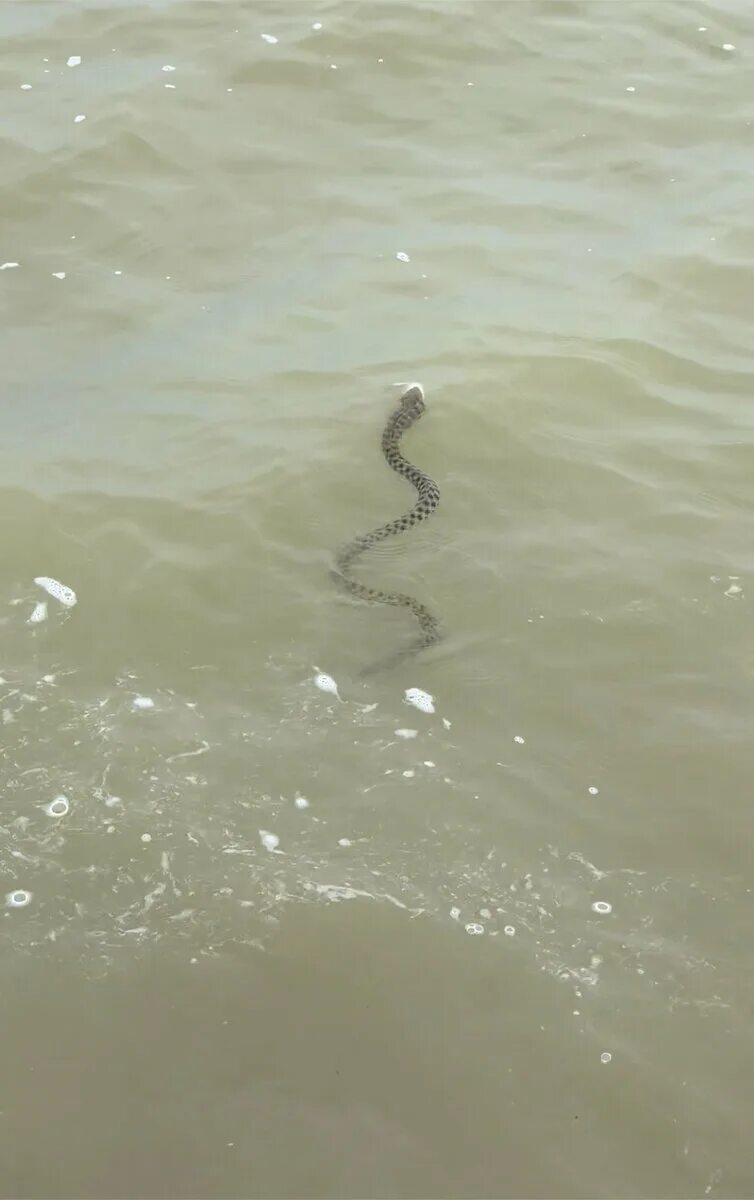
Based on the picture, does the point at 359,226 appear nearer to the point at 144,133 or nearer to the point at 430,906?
the point at 144,133

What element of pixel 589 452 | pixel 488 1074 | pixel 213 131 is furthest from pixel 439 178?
pixel 488 1074

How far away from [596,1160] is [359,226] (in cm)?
681

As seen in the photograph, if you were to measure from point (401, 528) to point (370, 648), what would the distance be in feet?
3.04

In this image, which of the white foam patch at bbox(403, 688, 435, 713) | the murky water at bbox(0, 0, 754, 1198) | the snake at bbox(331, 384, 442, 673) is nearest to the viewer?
the murky water at bbox(0, 0, 754, 1198)

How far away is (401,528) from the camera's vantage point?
6.50 m

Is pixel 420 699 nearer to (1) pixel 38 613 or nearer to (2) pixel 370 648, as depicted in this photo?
(2) pixel 370 648

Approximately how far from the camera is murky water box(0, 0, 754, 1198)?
4133 millimetres

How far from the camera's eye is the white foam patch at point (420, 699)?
5.52 metres

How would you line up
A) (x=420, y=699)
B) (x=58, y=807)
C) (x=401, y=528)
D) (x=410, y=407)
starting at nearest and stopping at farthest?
(x=58, y=807)
(x=420, y=699)
(x=401, y=528)
(x=410, y=407)

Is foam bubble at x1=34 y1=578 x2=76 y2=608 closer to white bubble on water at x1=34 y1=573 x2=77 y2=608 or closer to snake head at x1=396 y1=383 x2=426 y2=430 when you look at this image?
white bubble on water at x1=34 y1=573 x2=77 y2=608

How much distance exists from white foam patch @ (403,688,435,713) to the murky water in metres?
0.04

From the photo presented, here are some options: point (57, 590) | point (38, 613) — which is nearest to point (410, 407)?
point (57, 590)

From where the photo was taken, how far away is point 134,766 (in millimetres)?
5156

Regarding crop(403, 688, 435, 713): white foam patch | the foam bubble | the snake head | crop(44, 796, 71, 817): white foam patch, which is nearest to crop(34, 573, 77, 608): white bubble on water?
the foam bubble
